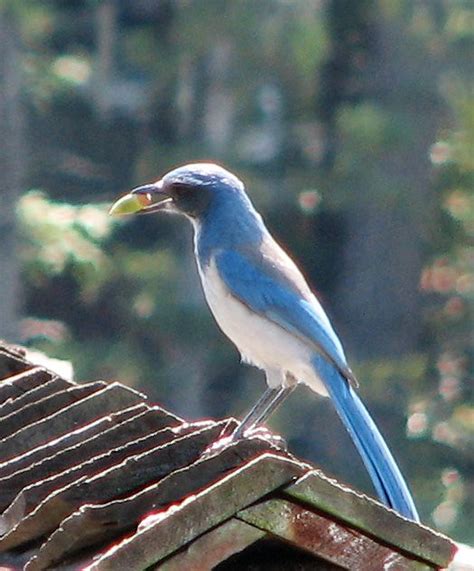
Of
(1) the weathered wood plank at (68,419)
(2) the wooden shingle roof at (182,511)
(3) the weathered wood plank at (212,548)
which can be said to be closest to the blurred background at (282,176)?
(1) the weathered wood plank at (68,419)

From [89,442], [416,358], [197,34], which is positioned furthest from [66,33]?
[89,442]

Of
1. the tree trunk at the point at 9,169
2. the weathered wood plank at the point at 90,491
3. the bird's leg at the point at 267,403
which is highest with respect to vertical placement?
the tree trunk at the point at 9,169

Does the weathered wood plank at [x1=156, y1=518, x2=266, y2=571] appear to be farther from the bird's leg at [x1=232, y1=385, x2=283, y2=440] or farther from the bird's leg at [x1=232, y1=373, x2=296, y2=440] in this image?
the bird's leg at [x1=232, y1=373, x2=296, y2=440]

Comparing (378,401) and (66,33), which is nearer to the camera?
(378,401)

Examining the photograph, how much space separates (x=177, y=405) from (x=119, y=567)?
1961cm

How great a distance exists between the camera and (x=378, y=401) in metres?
22.2

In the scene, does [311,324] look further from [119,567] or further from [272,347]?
[119,567]

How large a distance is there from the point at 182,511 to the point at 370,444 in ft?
5.55

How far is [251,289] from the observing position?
6.18 m

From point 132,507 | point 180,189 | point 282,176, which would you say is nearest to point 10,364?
point 180,189

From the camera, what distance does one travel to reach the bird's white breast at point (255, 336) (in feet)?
19.9

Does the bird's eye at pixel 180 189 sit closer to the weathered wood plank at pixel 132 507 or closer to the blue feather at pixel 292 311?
the blue feather at pixel 292 311

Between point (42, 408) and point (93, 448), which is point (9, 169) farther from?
point (93, 448)

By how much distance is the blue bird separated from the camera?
6000 mm
